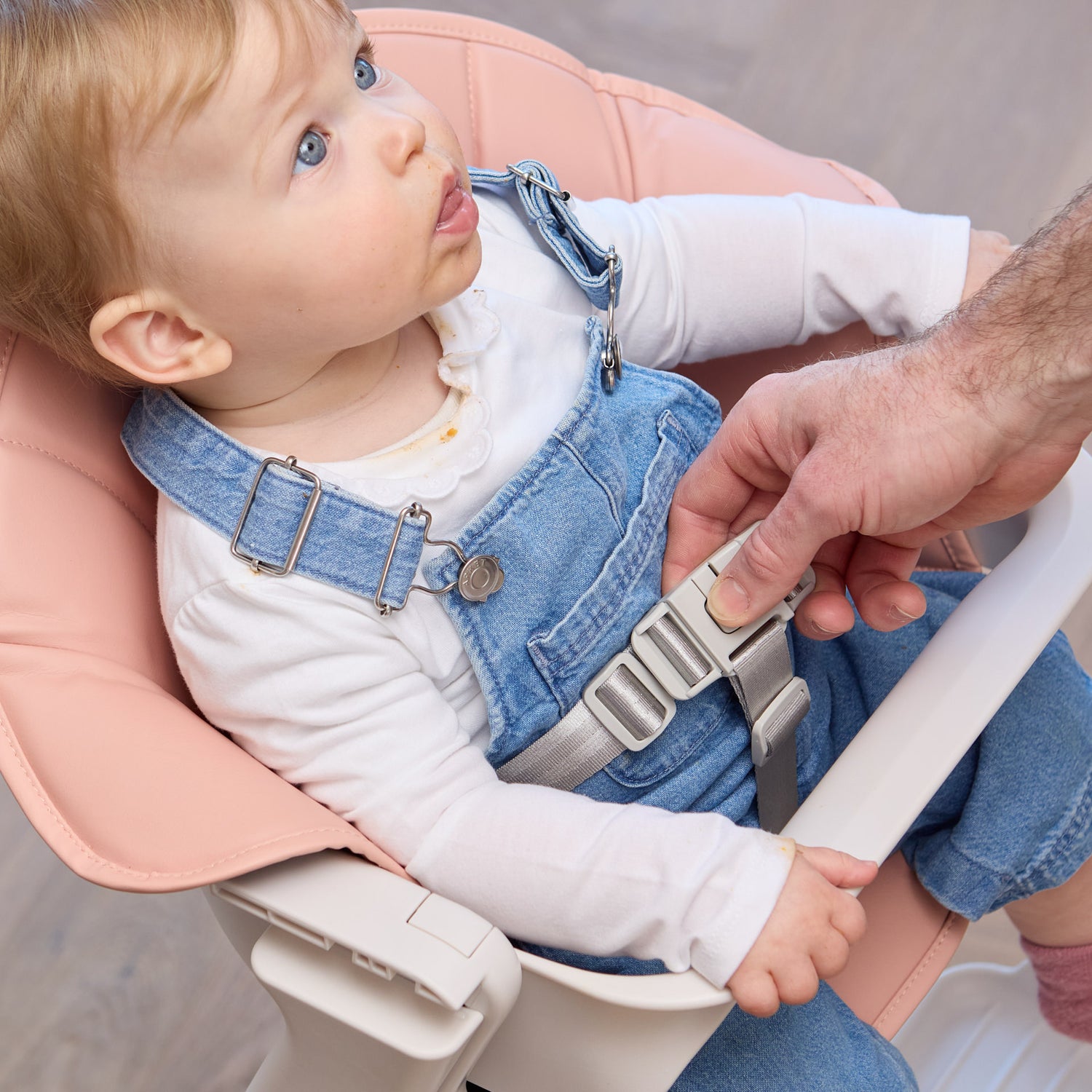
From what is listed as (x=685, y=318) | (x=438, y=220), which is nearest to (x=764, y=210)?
(x=685, y=318)

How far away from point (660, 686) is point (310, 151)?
0.39 m

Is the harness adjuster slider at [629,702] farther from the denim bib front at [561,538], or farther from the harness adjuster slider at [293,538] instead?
the harness adjuster slider at [293,538]

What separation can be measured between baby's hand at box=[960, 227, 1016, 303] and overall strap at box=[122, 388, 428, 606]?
1.54 ft

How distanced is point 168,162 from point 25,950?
3.16ft

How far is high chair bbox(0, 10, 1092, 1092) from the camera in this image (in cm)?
56

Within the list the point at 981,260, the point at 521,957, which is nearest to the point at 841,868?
the point at 521,957

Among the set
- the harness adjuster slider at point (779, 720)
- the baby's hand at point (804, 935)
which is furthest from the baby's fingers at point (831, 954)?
the harness adjuster slider at point (779, 720)

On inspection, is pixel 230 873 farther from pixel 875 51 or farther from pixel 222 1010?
pixel 875 51

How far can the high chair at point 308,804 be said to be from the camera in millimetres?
557

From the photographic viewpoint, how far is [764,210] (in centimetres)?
88

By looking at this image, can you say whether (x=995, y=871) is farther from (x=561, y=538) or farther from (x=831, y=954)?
(x=561, y=538)

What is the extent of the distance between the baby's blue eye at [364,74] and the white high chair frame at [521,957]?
1.45 feet

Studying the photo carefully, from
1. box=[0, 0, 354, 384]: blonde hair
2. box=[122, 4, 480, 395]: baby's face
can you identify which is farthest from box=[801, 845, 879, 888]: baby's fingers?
box=[0, 0, 354, 384]: blonde hair

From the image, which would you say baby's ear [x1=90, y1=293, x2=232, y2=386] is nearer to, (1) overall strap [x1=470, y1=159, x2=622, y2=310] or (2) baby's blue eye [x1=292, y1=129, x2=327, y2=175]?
(2) baby's blue eye [x1=292, y1=129, x2=327, y2=175]
